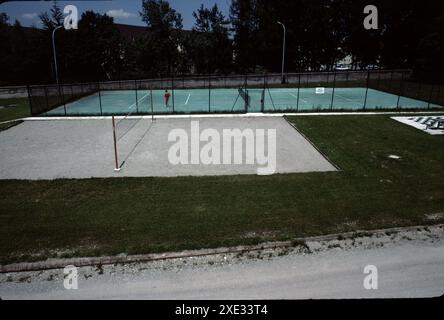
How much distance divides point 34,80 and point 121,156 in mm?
37734

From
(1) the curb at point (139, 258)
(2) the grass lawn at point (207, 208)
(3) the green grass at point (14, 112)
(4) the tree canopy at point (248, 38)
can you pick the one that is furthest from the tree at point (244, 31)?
(1) the curb at point (139, 258)

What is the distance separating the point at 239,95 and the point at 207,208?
30.6 metres

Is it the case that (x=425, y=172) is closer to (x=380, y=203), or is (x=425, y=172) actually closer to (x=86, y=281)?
(x=380, y=203)

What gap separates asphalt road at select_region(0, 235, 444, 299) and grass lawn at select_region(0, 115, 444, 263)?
85cm

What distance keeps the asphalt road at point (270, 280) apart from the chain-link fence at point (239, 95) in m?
16.7

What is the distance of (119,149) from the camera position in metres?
17.0

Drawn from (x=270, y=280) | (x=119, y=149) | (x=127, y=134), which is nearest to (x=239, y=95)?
(x=127, y=134)

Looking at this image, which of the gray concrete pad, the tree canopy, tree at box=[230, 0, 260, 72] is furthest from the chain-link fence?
tree at box=[230, 0, 260, 72]

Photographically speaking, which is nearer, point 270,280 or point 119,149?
point 270,280

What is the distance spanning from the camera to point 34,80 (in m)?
45.2

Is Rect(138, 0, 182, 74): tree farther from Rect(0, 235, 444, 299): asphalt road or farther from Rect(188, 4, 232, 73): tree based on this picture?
Rect(0, 235, 444, 299): asphalt road

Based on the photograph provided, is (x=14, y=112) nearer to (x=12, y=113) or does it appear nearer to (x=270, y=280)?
(x=12, y=113)

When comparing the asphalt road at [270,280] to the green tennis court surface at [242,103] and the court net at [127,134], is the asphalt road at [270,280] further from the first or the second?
the green tennis court surface at [242,103]

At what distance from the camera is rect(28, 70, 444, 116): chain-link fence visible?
28.8 m
